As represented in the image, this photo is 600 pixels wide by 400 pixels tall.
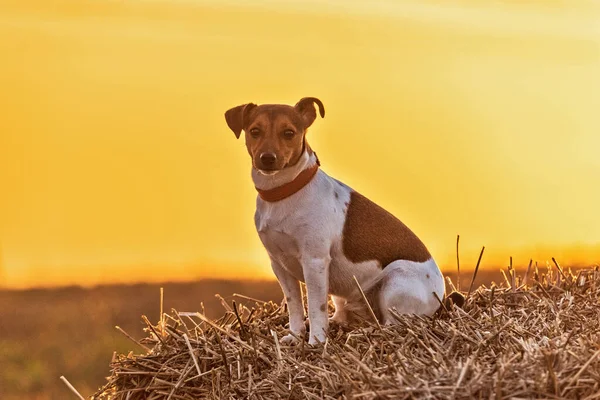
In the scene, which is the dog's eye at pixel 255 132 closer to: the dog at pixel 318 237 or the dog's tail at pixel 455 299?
the dog at pixel 318 237

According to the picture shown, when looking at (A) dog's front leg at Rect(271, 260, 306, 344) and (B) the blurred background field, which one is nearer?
(A) dog's front leg at Rect(271, 260, 306, 344)

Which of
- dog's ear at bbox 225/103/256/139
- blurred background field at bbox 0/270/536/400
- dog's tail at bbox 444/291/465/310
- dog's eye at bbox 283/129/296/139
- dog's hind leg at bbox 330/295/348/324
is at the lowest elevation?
blurred background field at bbox 0/270/536/400

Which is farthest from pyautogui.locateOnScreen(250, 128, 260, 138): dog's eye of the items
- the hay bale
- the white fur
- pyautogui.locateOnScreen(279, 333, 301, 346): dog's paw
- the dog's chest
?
pyautogui.locateOnScreen(279, 333, 301, 346): dog's paw

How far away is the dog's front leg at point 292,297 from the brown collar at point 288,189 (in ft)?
2.04

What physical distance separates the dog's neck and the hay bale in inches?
40.6

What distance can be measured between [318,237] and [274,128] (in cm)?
86

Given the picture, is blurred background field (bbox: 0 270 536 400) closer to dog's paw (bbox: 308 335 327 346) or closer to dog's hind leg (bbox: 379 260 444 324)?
dog's hind leg (bbox: 379 260 444 324)

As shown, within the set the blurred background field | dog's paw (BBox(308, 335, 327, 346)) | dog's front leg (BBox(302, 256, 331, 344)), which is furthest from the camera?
the blurred background field

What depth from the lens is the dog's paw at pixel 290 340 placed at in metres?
6.88

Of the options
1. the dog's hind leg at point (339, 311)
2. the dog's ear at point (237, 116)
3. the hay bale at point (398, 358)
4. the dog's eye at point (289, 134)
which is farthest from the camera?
the dog's hind leg at point (339, 311)

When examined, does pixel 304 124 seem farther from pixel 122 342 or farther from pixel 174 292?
pixel 174 292

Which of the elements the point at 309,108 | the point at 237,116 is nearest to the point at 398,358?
the point at 309,108

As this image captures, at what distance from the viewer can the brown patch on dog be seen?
7.31 meters

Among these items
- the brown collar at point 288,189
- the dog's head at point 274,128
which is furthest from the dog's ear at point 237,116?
the brown collar at point 288,189
